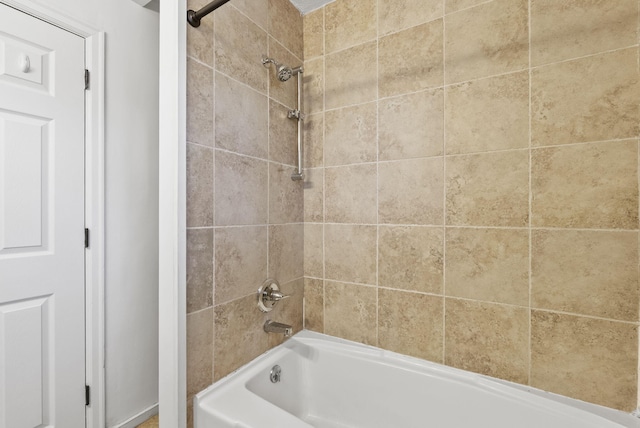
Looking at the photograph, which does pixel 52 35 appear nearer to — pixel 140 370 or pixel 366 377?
pixel 140 370

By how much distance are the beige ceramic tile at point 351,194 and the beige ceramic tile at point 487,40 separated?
1.76 feet

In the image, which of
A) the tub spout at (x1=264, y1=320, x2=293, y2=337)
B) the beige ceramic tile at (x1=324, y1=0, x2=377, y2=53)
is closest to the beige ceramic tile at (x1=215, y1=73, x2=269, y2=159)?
the beige ceramic tile at (x1=324, y1=0, x2=377, y2=53)

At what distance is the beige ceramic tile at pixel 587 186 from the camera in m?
0.92

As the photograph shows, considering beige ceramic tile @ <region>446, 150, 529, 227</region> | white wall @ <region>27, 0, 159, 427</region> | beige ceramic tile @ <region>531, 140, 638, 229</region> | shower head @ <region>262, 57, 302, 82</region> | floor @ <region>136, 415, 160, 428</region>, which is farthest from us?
floor @ <region>136, 415, 160, 428</region>

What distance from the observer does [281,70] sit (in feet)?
4.34

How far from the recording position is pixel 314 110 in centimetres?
153

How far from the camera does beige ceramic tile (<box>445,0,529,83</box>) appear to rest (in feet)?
3.52

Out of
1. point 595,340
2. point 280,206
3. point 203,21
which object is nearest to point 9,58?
point 203,21

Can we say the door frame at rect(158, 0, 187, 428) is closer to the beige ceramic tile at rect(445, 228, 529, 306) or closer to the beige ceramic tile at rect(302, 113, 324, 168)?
the beige ceramic tile at rect(302, 113, 324, 168)

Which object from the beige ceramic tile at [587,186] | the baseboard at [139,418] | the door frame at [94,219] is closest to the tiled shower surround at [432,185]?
the beige ceramic tile at [587,186]

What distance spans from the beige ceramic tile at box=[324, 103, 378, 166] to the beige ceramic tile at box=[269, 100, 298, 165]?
17 cm

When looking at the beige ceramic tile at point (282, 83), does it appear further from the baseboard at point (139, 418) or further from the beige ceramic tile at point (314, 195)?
the baseboard at point (139, 418)

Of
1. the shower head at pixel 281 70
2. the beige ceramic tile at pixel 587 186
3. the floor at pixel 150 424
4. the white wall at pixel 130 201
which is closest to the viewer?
the beige ceramic tile at pixel 587 186

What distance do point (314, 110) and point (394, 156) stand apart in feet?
1.72
